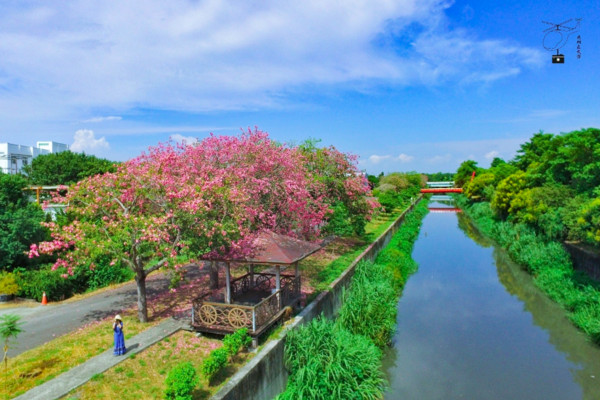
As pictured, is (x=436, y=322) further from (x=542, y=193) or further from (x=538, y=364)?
(x=542, y=193)

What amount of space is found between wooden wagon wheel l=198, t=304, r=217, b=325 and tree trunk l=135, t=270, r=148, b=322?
6.84 feet

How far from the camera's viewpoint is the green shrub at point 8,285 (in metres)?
15.2

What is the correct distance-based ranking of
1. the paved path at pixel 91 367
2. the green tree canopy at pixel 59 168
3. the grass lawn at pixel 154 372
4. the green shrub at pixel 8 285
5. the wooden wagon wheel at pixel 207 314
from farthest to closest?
1. the green tree canopy at pixel 59 168
2. the green shrub at pixel 8 285
3. the wooden wagon wheel at pixel 207 314
4. the grass lawn at pixel 154 372
5. the paved path at pixel 91 367

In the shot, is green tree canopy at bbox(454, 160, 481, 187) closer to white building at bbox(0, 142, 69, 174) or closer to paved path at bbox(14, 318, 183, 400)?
white building at bbox(0, 142, 69, 174)

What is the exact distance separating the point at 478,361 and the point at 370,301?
12.8 feet

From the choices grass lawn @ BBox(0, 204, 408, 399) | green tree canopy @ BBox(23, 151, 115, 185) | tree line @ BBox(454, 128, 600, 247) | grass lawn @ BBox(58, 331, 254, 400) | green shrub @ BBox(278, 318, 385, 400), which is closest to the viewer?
grass lawn @ BBox(58, 331, 254, 400)

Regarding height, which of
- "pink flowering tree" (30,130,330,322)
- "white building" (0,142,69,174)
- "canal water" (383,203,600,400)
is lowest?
"canal water" (383,203,600,400)

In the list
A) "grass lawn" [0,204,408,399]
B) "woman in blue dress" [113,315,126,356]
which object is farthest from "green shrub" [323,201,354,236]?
"woman in blue dress" [113,315,126,356]

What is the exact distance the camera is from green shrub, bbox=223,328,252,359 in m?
9.24

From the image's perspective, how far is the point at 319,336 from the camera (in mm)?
11000

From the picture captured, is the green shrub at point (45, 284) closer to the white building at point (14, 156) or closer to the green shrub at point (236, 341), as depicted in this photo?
the green shrub at point (236, 341)

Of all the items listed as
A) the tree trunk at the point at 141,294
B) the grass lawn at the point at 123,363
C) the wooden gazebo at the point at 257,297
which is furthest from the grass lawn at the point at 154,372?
the tree trunk at the point at 141,294

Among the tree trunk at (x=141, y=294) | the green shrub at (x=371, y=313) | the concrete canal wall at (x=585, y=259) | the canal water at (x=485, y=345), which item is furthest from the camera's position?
the concrete canal wall at (x=585, y=259)

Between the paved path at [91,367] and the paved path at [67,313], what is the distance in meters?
2.42
